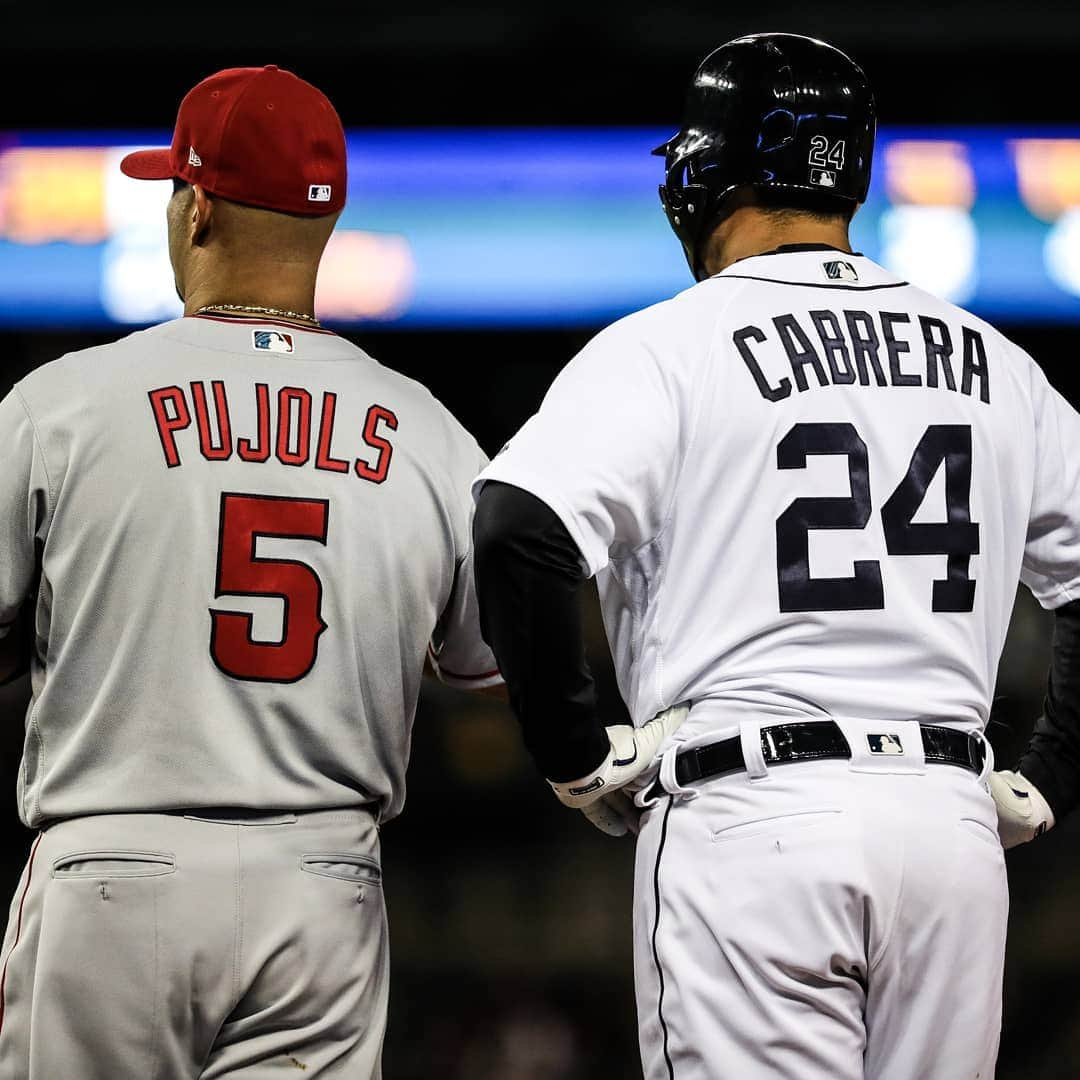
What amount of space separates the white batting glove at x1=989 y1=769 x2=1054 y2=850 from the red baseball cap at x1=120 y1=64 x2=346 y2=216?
1218mm

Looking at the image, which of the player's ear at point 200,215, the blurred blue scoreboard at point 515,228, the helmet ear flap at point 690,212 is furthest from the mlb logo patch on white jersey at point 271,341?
the blurred blue scoreboard at point 515,228

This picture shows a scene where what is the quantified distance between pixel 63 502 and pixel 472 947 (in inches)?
186

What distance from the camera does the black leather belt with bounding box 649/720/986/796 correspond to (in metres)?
1.87

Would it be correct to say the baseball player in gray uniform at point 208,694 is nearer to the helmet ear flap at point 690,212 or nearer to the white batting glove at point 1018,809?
the helmet ear flap at point 690,212

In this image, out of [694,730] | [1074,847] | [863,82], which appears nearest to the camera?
[694,730]

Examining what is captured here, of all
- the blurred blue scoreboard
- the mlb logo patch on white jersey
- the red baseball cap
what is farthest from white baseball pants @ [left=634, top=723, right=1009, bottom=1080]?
the blurred blue scoreboard

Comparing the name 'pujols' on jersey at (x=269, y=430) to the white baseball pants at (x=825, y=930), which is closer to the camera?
the white baseball pants at (x=825, y=930)

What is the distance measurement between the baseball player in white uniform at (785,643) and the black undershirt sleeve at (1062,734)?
298mm

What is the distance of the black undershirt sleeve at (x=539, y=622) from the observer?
188cm

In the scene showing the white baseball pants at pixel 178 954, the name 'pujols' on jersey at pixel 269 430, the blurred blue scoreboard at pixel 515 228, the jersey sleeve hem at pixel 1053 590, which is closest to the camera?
the white baseball pants at pixel 178 954

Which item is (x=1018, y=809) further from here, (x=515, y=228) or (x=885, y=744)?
(x=515, y=228)

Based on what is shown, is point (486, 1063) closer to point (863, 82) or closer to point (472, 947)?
point (472, 947)

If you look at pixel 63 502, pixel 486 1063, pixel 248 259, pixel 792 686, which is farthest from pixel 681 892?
pixel 486 1063

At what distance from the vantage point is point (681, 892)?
6.15ft
